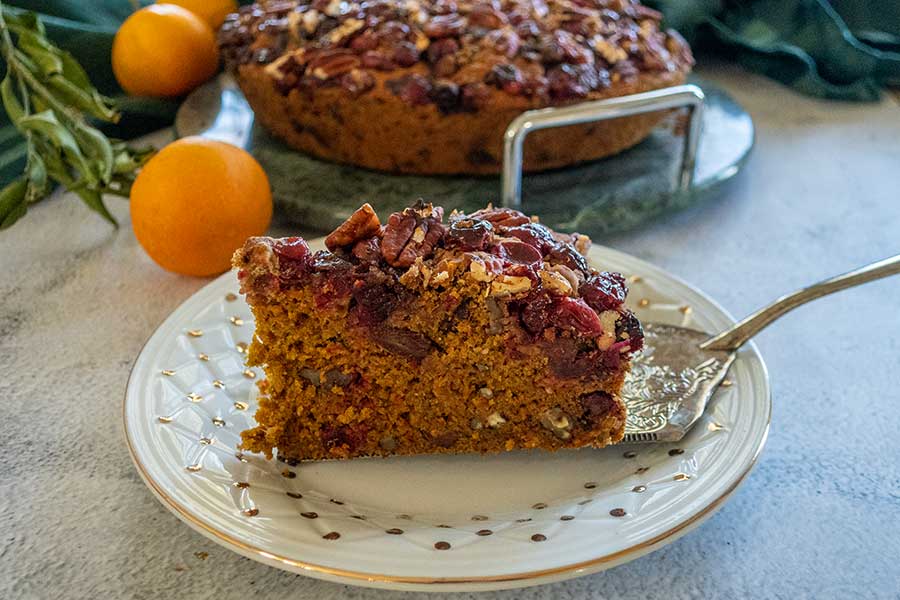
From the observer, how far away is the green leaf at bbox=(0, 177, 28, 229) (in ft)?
6.31

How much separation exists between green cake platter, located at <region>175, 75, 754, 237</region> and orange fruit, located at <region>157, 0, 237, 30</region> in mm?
407

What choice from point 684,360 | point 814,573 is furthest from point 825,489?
point 684,360

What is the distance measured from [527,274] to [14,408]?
0.96 metres

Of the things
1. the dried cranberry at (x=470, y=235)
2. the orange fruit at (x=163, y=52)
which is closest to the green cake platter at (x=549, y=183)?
the orange fruit at (x=163, y=52)

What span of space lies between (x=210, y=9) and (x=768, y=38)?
5.92 ft

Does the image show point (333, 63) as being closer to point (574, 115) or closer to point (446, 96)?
point (446, 96)

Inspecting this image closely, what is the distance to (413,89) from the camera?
6.23 ft

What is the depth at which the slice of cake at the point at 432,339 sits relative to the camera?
1.17 metres

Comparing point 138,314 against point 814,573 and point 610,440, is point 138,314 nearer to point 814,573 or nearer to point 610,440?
point 610,440

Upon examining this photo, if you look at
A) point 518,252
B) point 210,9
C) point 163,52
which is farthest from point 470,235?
point 210,9

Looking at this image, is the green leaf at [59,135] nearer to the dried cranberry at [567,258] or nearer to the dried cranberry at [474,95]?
the dried cranberry at [474,95]

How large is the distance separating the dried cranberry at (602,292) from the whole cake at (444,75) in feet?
2.60

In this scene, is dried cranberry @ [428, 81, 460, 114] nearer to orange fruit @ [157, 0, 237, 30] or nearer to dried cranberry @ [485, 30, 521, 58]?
dried cranberry @ [485, 30, 521, 58]

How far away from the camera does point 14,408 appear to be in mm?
1488
